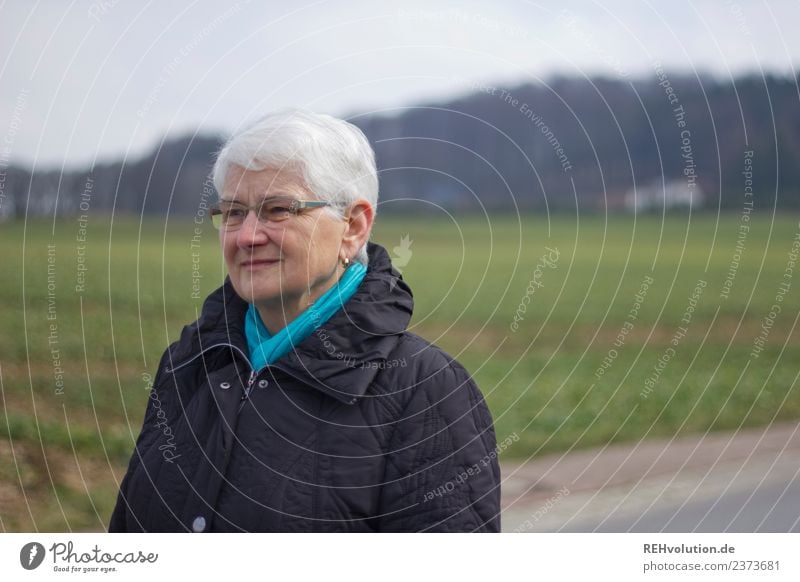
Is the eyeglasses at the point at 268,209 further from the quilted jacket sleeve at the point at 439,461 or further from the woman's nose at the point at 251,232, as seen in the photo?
the quilted jacket sleeve at the point at 439,461

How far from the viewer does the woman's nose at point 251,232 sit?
1.79 m

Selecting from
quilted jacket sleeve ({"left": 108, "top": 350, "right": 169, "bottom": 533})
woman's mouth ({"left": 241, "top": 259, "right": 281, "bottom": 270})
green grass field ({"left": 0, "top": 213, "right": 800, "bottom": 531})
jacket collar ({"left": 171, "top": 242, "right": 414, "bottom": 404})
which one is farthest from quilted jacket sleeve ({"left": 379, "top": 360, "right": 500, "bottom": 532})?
green grass field ({"left": 0, "top": 213, "right": 800, "bottom": 531})

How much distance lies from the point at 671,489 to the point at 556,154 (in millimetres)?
1298

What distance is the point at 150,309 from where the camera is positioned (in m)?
6.14

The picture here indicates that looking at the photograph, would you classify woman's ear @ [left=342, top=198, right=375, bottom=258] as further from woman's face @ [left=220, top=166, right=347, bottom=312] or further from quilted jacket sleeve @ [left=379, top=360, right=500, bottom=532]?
quilted jacket sleeve @ [left=379, top=360, right=500, bottom=532]

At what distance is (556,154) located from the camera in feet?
10.5

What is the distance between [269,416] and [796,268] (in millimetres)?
3088

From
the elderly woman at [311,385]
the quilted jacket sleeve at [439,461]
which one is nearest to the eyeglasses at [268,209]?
the elderly woman at [311,385]

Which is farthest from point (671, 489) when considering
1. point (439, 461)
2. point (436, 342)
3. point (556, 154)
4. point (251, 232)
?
point (436, 342)

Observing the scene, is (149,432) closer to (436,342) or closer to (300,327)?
(300,327)

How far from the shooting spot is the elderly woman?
5.55 feet

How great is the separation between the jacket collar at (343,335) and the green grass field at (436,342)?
851 millimetres
